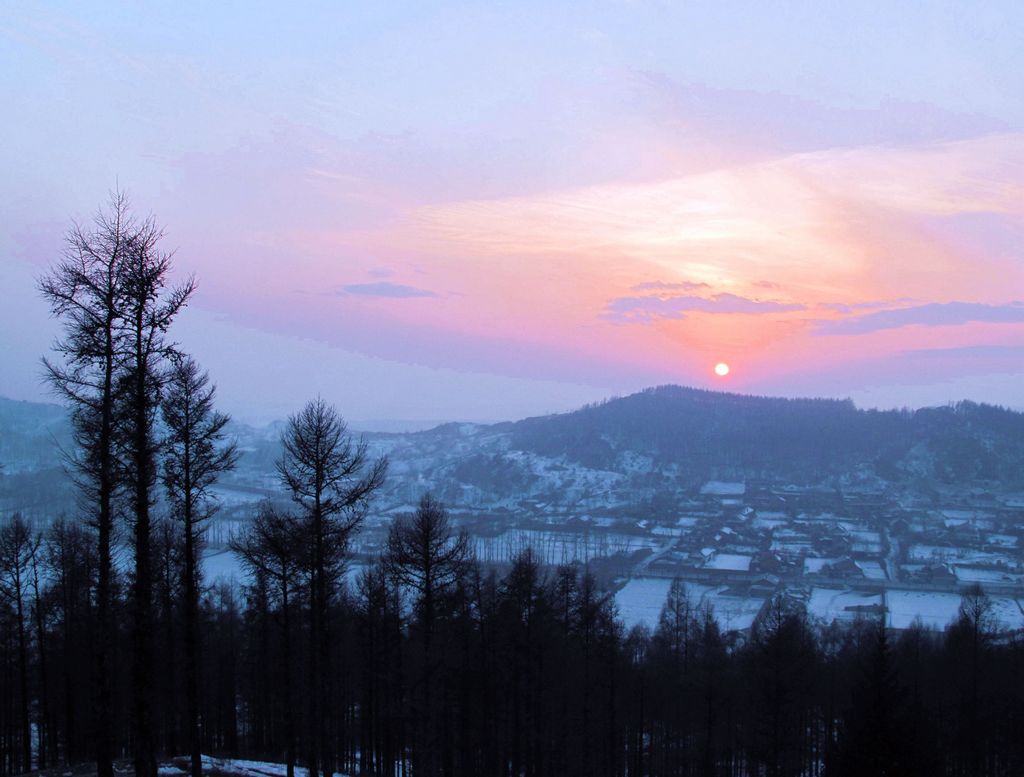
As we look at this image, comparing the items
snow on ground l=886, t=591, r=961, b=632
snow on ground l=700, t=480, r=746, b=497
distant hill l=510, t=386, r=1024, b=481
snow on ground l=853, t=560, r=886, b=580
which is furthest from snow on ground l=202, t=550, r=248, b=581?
snow on ground l=700, t=480, r=746, b=497

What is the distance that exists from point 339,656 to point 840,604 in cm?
5512

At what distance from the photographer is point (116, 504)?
1475cm

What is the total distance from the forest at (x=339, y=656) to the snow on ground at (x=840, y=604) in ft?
62.6

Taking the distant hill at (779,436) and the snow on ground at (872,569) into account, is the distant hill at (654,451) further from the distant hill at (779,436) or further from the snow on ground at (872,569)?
the snow on ground at (872,569)

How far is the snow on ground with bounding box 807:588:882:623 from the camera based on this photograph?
63844 millimetres

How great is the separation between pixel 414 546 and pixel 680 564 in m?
72.9

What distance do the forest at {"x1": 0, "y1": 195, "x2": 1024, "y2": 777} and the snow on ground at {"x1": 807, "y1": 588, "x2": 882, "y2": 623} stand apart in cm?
1908

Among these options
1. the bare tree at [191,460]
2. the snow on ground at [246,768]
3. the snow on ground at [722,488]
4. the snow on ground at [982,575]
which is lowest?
the snow on ground at [982,575]

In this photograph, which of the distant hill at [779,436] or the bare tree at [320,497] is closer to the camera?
the bare tree at [320,497]

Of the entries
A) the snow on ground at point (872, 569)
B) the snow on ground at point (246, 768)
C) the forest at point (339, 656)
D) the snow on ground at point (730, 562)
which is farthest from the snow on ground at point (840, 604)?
the snow on ground at point (246, 768)

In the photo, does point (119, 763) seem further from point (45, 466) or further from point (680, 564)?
point (45, 466)

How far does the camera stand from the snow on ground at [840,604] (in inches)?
2514

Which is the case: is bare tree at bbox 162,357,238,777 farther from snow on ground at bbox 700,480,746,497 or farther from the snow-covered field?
snow on ground at bbox 700,480,746,497

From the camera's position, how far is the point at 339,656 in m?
31.6
